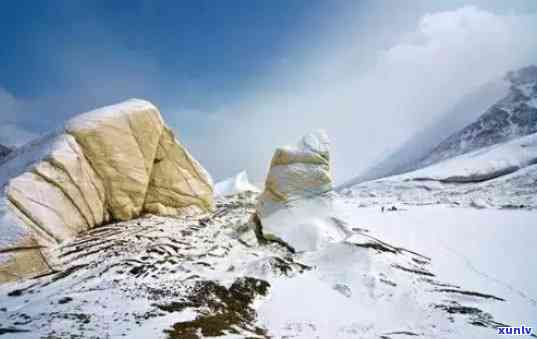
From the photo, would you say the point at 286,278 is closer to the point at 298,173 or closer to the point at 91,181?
the point at 298,173

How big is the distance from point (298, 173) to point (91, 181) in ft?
42.2

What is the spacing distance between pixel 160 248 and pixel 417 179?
6140cm

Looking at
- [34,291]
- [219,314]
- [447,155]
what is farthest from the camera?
[447,155]

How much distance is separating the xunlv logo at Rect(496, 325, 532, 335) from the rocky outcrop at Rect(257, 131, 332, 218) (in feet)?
39.7

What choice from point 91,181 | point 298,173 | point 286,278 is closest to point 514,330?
point 286,278

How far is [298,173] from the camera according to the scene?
21.2 metres

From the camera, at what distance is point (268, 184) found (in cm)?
2239

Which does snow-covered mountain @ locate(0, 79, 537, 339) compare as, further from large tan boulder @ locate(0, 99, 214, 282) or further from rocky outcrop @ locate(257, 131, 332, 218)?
large tan boulder @ locate(0, 99, 214, 282)

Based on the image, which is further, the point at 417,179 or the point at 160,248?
the point at 417,179

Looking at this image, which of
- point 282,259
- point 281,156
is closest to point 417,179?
point 281,156

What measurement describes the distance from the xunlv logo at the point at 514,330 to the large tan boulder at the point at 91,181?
57.8 feet

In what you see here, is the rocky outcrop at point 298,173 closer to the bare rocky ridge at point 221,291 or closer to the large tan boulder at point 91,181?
the bare rocky ridge at point 221,291

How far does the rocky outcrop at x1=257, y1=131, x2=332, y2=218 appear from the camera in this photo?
21109 mm

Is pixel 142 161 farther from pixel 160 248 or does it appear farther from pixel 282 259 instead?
pixel 282 259
